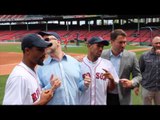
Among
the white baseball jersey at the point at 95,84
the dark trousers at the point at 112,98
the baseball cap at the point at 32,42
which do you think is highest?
the baseball cap at the point at 32,42

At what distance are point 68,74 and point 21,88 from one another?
0.50 metres

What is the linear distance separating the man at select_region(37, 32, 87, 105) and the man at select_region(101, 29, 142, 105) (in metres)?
0.56

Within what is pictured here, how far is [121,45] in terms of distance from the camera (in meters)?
2.61

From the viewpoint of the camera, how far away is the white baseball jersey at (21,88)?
164 cm

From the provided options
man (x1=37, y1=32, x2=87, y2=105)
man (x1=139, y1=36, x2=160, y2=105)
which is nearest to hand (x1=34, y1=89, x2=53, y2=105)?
man (x1=37, y1=32, x2=87, y2=105)

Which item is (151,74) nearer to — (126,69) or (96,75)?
(126,69)

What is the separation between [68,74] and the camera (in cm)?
209

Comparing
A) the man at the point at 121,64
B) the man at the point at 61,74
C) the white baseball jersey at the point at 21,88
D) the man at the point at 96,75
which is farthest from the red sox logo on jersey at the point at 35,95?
the man at the point at 121,64

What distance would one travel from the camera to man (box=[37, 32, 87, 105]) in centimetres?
205

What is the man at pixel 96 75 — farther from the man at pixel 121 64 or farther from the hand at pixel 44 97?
the hand at pixel 44 97

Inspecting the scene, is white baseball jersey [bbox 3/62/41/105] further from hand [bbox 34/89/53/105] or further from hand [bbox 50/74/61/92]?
hand [bbox 50/74/61/92]

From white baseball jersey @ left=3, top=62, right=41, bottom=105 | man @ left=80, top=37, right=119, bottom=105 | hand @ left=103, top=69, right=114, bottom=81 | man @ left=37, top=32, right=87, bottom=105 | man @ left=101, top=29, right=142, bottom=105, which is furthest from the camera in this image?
man @ left=101, top=29, right=142, bottom=105

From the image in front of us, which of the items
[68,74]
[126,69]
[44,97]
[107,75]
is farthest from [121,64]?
[44,97]
